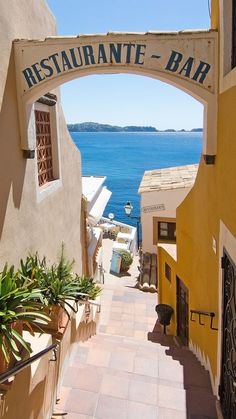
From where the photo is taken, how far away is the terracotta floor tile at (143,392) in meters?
5.22

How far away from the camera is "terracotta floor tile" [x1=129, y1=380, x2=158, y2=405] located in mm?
5219

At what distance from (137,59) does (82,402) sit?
16.2ft

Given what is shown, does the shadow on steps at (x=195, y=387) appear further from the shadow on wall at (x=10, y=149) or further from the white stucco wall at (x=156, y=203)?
the white stucco wall at (x=156, y=203)

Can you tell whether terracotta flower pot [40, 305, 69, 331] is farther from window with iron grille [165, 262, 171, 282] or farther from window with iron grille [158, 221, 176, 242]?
window with iron grille [158, 221, 176, 242]

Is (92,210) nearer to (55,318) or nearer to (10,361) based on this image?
(55,318)

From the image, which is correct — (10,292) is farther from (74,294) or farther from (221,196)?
(221,196)

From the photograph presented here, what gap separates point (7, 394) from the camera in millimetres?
3383

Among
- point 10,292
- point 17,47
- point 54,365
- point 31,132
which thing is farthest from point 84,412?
point 17,47

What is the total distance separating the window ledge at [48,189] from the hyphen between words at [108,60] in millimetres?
2358

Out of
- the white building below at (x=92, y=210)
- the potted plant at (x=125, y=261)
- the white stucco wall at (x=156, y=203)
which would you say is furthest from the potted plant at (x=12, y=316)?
the potted plant at (x=125, y=261)

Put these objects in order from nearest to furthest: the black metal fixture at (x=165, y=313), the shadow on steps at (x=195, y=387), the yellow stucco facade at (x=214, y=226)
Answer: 1. the yellow stucco facade at (x=214, y=226)
2. the shadow on steps at (x=195, y=387)
3. the black metal fixture at (x=165, y=313)

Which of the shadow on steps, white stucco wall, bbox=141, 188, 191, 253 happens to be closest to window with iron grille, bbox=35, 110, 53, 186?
the shadow on steps

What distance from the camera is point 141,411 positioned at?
4961mm

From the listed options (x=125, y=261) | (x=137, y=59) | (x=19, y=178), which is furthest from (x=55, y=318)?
(x=125, y=261)
